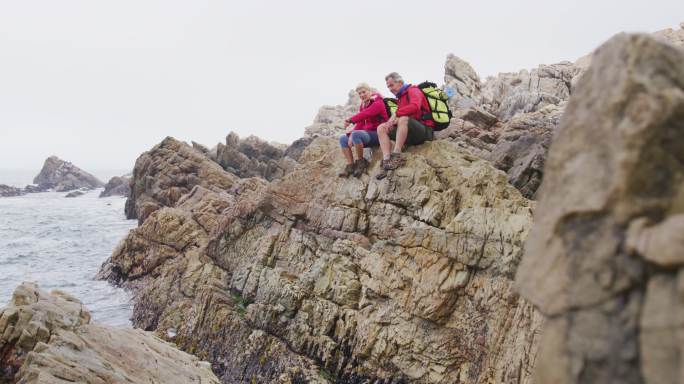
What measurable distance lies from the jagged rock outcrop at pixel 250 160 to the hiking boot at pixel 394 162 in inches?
1290

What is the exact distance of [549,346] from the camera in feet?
12.2

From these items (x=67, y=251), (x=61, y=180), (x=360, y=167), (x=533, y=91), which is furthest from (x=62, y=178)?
(x=360, y=167)

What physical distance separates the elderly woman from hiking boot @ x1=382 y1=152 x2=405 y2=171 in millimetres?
1052

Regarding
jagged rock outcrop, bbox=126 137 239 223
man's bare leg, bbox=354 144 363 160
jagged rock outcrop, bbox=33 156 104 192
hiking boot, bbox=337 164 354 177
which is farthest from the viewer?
jagged rock outcrop, bbox=33 156 104 192

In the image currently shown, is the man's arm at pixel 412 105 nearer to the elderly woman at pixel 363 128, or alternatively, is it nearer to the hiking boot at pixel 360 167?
the elderly woman at pixel 363 128

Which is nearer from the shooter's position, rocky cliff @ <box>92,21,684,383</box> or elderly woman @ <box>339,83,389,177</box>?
rocky cliff @ <box>92,21,684,383</box>

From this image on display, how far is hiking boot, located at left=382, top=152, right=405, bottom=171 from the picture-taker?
12875 mm

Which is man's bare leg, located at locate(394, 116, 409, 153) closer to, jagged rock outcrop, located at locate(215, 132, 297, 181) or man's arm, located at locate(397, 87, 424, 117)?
man's arm, located at locate(397, 87, 424, 117)

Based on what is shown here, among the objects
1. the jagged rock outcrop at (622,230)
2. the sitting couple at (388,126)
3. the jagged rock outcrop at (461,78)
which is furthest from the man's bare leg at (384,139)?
the jagged rock outcrop at (461,78)

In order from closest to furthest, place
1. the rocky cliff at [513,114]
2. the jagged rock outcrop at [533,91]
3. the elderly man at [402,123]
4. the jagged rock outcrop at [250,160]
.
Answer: the elderly man at [402,123]
the rocky cliff at [513,114]
the jagged rock outcrop at [533,91]
the jagged rock outcrop at [250,160]

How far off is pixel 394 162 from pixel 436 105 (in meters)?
2.13

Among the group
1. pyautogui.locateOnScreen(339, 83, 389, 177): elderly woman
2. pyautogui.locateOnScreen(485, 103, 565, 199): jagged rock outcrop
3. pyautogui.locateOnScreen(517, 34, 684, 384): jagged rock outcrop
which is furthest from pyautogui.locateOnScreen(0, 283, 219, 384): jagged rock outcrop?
pyautogui.locateOnScreen(485, 103, 565, 199): jagged rock outcrop

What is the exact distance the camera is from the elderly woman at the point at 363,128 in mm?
13383

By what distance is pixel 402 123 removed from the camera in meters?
12.6
